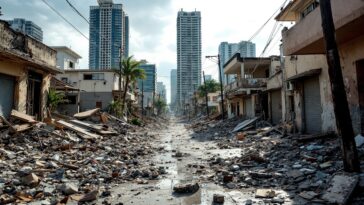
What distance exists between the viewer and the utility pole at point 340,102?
21.8 feet

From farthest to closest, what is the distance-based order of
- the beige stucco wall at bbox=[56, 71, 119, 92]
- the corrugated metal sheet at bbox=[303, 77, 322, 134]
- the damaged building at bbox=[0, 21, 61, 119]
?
the beige stucco wall at bbox=[56, 71, 119, 92]
the corrugated metal sheet at bbox=[303, 77, 322, 134]
the damaged building at bbox=[0, 21, 61, 119]

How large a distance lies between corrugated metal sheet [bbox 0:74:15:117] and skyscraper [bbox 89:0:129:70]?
696cm

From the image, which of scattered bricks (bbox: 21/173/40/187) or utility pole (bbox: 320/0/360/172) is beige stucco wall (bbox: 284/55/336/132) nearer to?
utility pole (bbox: 320/0/360/172)

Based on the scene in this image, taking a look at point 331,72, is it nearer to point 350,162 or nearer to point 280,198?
point 350,162

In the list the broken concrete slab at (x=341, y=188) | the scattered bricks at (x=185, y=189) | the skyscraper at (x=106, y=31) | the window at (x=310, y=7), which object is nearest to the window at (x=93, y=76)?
the skyscraper at (x=106, y=31)

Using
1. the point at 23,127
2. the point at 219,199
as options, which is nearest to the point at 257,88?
the point at 23,127

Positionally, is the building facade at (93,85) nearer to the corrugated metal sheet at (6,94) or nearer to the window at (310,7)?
the corrugated metal sheet at (6,94)

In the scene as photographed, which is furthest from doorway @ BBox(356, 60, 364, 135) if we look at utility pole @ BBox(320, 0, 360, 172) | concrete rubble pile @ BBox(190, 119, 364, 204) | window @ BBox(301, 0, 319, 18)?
utility pole @ BBox(320, 0, 360, 172)

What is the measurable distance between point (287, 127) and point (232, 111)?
2499cm

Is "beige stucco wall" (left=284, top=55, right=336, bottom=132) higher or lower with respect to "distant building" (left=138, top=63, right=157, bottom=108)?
lower

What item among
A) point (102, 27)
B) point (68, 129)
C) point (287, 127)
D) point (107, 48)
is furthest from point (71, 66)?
point (287, 127)

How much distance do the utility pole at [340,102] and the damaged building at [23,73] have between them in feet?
36.2

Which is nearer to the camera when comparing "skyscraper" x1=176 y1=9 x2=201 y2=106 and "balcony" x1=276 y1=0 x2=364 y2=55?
"balcony" x1=276 y1=0 x2=364 y2=55

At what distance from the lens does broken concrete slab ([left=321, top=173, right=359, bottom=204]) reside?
549 centimetres
